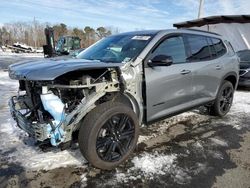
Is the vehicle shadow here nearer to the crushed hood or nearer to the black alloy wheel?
the black alloy wheel

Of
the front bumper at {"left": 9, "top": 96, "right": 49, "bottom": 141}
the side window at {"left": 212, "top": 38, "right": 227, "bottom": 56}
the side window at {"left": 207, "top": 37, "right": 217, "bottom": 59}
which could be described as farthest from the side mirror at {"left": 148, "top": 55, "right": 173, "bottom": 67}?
the side window at {"left": 212, "top": 38, "right": 227, "bottom": 56}

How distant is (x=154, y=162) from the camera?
382 cm

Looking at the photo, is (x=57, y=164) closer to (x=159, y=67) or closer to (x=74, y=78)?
(x=74, y=78)

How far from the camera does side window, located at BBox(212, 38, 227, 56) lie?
18.6ft

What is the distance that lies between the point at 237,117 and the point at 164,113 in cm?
259

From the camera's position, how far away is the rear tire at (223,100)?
5840 mm

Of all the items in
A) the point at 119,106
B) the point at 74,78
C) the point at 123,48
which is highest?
the point at 123,48

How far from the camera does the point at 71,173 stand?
350cm

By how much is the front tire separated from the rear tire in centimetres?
271

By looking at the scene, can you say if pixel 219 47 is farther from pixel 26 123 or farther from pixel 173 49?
pixel 26 123

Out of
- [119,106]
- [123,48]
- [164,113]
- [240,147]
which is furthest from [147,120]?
[240,147]

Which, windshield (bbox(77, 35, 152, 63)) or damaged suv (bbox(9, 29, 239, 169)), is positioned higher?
windshield (bbox(77, 35, 152, 63))

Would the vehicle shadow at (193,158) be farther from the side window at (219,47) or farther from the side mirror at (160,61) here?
the side window at (219,47)

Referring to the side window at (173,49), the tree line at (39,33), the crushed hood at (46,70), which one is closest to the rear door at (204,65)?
the side window at (173,49)
